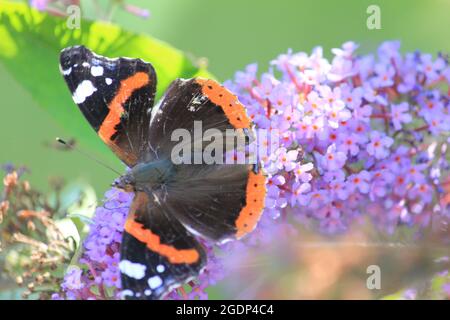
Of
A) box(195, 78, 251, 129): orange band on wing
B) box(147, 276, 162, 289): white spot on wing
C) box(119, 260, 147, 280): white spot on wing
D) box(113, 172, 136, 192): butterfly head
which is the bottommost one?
box(147, 276, 162, 289): white spot on wing

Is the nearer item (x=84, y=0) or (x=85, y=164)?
(x=84, y=0)

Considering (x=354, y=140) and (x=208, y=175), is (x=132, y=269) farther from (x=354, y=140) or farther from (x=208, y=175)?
(x=354, y=140)

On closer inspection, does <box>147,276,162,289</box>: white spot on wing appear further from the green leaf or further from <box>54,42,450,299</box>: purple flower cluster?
the green leaf

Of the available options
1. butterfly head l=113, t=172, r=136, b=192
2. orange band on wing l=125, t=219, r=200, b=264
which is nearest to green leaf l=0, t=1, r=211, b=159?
butterfly head l=113, t=172, r=136, b=192

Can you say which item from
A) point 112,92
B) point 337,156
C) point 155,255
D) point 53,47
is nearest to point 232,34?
point 53,47

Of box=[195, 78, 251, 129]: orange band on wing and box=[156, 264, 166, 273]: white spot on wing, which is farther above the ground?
box=[195, 78, 251, 129]: orange band on wing

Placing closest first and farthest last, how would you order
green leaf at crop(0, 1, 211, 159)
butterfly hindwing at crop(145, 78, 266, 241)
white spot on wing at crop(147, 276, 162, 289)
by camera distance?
white spot on wing at crop(147, 276, 162, 289) → butterfly hindwing at crop(145, 78, 266, 241) → green leaf at crop(0, 1, 211, 159)
